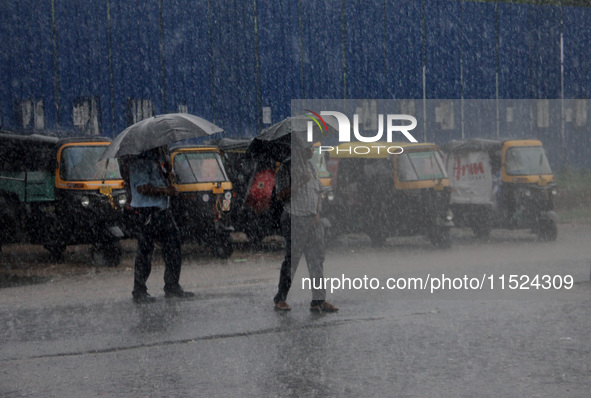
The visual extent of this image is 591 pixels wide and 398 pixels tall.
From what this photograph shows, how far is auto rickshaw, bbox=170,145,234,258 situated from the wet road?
7.34 ft

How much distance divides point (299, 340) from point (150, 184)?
9.75 ft

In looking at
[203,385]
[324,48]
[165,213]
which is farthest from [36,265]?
[324,48]

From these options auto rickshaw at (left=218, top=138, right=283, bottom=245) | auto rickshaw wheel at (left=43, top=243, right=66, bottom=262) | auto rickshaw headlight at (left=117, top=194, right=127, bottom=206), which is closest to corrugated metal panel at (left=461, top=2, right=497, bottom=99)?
auto rickshaw at (left=218, top=138, right=283, bottom=245)

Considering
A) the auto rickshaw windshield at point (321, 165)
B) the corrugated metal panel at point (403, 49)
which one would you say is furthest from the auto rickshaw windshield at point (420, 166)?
the corrugated metal panel at point (403, 49)

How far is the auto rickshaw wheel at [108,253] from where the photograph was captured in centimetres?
1334

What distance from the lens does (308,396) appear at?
5152 millimetres

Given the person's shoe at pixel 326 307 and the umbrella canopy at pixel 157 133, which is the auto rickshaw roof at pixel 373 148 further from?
the person's shoe at pixel 326 307

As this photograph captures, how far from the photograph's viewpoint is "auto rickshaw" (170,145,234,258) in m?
13.6

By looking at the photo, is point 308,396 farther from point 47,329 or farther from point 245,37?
point 245,37

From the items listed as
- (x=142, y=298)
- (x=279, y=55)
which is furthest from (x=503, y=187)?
(x=142, y=298)

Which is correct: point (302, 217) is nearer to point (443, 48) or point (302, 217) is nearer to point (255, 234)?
point (255, 234)

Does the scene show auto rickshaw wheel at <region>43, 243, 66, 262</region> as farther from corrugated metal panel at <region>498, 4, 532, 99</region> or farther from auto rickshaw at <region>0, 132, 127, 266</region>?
corrugated metal panel at <region>498, 4, 532, 99</region>

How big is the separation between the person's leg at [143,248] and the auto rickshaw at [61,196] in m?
3.93

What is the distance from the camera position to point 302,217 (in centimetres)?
812
